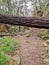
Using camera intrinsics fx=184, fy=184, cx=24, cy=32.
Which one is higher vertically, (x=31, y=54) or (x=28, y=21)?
(x=28, y=21)

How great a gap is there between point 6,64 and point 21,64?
967mm

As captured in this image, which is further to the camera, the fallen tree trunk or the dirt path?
the dirt path

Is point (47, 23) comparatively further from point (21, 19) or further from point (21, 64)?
point (21, 64)

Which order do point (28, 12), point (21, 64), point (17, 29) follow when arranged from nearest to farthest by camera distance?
point (21, 64), point (17, 29), point (28, 12)

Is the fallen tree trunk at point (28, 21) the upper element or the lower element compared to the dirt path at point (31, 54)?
upper

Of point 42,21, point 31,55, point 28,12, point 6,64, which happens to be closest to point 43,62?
point 31,55

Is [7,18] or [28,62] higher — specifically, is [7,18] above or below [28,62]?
above

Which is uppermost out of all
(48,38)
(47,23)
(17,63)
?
(47,23)

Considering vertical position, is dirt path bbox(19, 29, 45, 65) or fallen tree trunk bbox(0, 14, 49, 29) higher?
fallen tree trunk bbox(0, 14, 49, 29)

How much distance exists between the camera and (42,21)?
2514mm

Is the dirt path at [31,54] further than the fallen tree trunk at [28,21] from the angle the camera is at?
Yes

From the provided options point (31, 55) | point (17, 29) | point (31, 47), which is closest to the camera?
point (31, 55)

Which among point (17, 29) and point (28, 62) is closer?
point (28, 62)

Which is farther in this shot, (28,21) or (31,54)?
(31,54)
